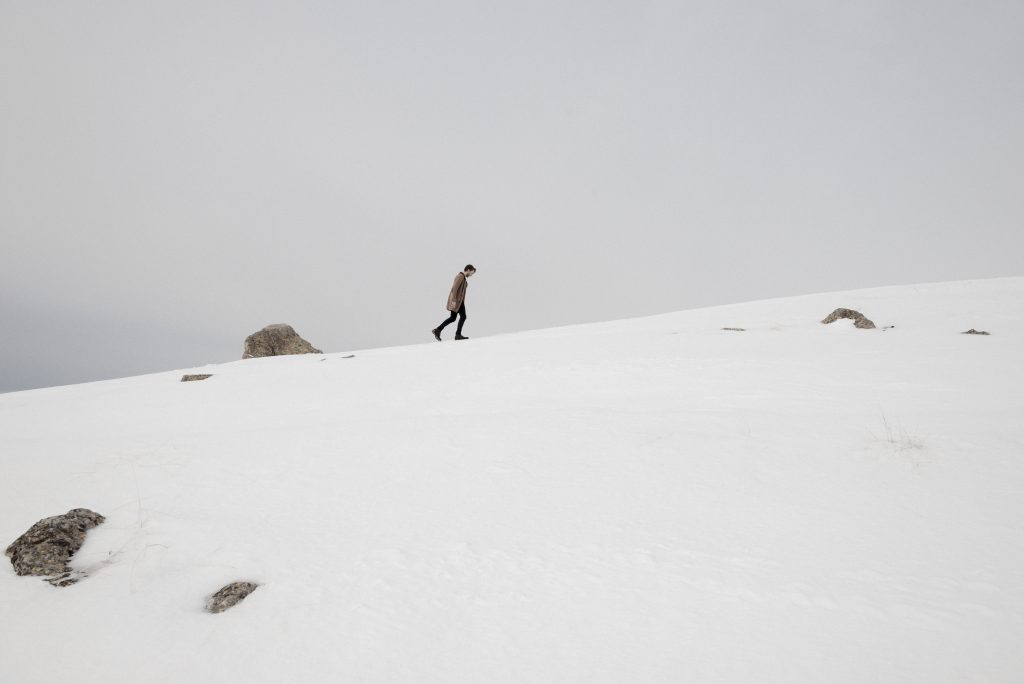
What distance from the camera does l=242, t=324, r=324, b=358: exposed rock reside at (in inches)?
519

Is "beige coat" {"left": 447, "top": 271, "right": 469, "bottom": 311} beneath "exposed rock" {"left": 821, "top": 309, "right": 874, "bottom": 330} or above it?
above

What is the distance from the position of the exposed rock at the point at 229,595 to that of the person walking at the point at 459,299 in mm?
8931

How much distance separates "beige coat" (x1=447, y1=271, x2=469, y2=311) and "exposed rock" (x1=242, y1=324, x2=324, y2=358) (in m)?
3.60

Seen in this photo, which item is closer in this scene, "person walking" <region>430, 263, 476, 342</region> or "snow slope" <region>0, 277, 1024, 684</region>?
"snow slope" <region>0, 277, 1024, 684</region>

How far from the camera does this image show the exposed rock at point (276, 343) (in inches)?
519

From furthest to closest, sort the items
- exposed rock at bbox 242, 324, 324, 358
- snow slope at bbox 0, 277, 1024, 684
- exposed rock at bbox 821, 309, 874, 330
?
exposed rock at bbox 242, 324, 324, 358, exposed rock at bbox 821, 309, 874, 330, snow slope at bbox 0, 277, 1024, 684

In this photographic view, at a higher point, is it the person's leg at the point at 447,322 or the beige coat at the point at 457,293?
the beige coat at the point at 457,293

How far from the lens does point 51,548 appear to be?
10.3ft

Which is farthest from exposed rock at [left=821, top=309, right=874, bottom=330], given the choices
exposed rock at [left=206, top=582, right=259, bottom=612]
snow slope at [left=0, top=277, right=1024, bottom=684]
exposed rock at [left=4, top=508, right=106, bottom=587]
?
exposed rock at [left=4, top=508, right=106, bottom=587]

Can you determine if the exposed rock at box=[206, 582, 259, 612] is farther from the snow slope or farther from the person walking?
the person walking

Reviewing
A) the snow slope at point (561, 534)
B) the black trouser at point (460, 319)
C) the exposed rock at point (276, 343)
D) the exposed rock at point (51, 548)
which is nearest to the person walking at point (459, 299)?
the black trouser at point (460, 319)

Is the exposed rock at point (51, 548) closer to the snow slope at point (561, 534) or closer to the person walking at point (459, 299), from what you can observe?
the snow slope at point (561, 534)

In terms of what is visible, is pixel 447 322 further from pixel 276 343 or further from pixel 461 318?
pixel 276 343

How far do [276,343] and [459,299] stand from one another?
490cm
